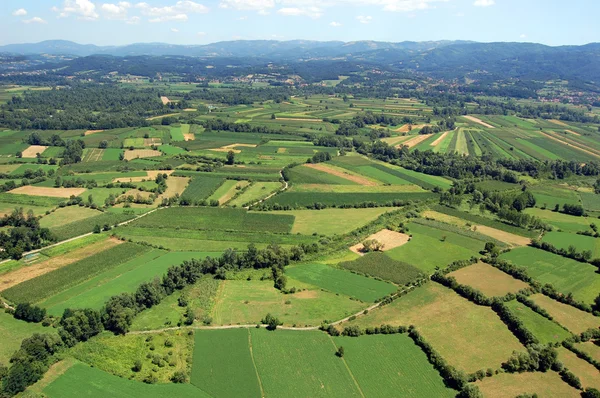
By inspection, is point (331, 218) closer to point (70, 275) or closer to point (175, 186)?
point (175, 186)

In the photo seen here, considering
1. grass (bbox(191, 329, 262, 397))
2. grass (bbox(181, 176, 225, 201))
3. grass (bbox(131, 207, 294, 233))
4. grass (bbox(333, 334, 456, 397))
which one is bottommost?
grass (bbox(333, 334, 456, 397))

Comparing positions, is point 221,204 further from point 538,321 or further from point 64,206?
point 538,321

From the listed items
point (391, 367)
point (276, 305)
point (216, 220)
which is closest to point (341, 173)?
point (216, 220)

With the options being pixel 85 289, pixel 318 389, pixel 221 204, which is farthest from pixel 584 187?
pixel 85 289

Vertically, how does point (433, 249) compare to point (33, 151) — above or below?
below

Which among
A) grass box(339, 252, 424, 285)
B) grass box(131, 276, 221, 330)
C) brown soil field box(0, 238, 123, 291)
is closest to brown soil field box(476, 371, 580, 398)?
grass box(339, 252, 424, 285)

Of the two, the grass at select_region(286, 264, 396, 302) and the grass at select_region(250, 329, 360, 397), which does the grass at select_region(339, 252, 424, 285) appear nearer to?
the grass at select_region(286, 264, 396, 302)

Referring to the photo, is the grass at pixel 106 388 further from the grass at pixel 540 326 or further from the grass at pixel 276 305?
the grass at pixel 540 326
